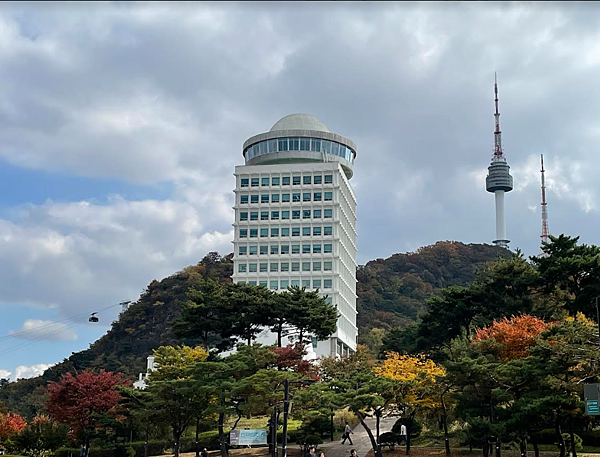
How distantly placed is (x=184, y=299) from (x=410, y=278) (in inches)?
→ 1741

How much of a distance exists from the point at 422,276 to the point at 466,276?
9.14 m

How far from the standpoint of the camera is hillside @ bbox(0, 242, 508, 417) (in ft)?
353

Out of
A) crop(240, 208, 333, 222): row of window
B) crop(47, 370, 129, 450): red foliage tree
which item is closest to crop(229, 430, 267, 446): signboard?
crop(47, 370, 129, 450): red foliage tree

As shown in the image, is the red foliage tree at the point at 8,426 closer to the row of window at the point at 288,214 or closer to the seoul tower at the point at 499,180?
the row of window at the point at 288,214

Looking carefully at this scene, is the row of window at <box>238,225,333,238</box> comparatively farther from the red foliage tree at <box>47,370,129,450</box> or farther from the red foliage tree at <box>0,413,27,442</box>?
the red foliage tree at <box>47,370,129,450</box>

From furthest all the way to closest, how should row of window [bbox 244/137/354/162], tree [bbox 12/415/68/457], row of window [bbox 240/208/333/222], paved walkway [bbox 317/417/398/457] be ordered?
row of window [bbox 244/137/354/162], row of window [bbox 240/208/333/222], tree [bbox 12/415/68/457], paved walkway [bbox 317/417/398/457]

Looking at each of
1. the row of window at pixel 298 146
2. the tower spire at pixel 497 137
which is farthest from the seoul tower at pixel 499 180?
the row of window at pixel 298 146

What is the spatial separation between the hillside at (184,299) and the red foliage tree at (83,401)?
1321 inches

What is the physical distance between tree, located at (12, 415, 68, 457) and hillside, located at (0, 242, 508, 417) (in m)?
30.7

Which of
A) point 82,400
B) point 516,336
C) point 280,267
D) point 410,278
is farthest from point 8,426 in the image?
point 410,278

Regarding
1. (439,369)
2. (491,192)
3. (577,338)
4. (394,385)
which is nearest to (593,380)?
(577,338)

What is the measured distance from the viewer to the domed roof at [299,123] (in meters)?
104

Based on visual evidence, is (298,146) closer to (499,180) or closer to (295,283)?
(295,283)

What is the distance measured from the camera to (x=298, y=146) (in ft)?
337
